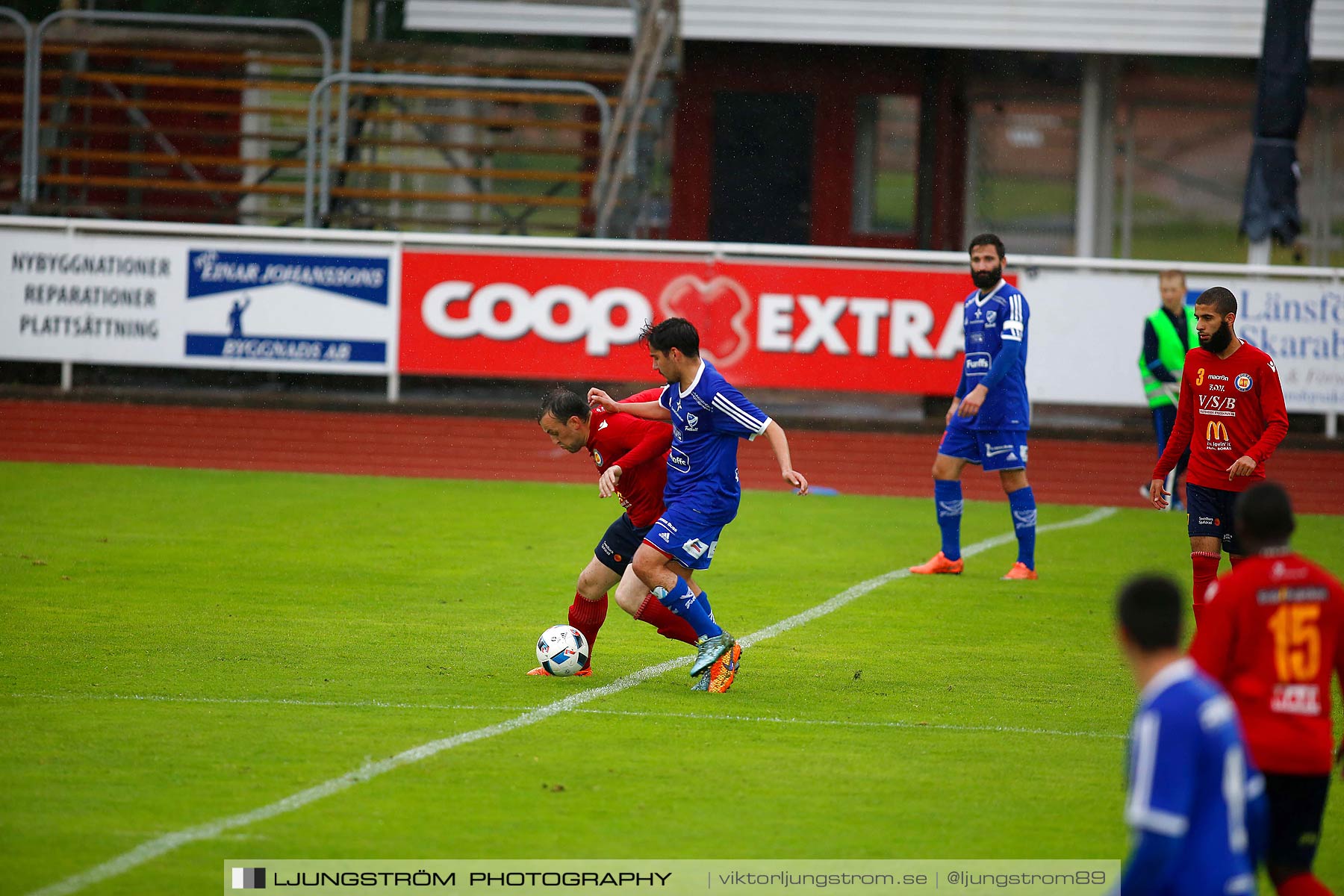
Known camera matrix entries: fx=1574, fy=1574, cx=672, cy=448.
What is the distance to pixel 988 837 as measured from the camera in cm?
536

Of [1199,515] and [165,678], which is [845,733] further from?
[165,678]

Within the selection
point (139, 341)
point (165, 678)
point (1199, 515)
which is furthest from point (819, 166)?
point (165, 678)

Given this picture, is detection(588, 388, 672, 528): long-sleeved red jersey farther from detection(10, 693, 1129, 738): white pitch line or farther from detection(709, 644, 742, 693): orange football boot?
detection(10, 693, 1129, 738): white pitch line

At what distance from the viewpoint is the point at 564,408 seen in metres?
7.36

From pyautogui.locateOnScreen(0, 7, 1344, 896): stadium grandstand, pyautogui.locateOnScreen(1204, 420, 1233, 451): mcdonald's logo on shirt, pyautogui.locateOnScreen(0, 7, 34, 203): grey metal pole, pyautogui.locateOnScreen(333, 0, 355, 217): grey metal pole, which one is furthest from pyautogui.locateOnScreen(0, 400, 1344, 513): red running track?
pyautogui.locateOnScreen(1204, 420, 1233, 451): mcdonald's logo on shirt

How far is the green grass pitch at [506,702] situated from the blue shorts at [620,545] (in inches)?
23.3

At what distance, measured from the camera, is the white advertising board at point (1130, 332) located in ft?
58.0

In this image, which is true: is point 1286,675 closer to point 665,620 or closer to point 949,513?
point 665,620

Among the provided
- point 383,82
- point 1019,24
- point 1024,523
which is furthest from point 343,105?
point 1024,523

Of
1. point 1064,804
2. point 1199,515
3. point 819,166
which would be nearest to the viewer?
point 1064,804

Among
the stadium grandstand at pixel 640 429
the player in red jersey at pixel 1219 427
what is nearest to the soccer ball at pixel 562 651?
the stadium grandstand at pixel 640 429

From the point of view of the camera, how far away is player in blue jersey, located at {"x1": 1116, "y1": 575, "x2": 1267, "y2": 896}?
342 centimetres

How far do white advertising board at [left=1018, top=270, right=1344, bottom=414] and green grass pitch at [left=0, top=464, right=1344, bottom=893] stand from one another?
A: 5314 mm

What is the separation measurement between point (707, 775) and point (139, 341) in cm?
1450
